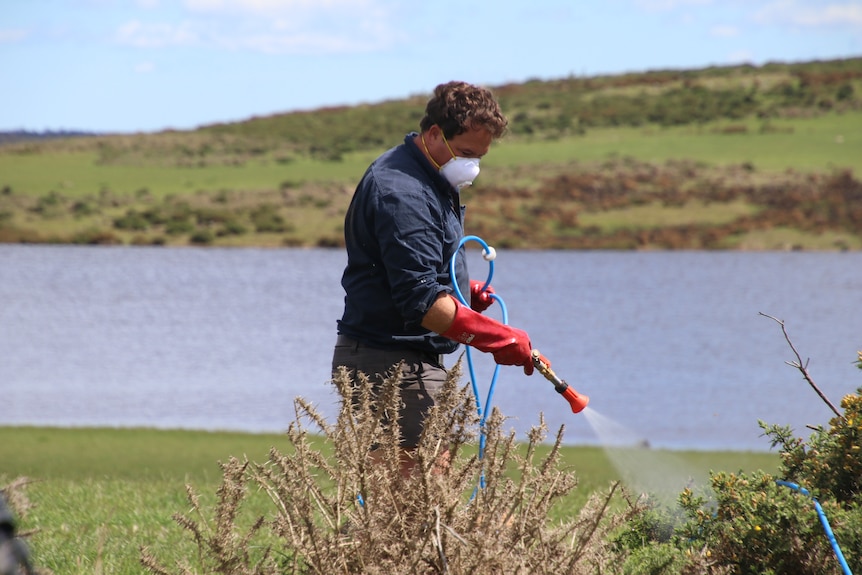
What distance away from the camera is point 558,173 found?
65250 millimetres

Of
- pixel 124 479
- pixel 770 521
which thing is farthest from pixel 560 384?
pixel 124 479

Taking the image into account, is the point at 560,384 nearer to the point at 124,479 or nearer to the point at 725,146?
the point at 124,479

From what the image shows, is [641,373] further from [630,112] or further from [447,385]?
[630,112]

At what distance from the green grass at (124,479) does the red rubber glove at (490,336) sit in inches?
19.4

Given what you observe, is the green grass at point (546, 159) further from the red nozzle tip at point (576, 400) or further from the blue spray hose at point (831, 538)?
the blue spray hose at point (831, 538)

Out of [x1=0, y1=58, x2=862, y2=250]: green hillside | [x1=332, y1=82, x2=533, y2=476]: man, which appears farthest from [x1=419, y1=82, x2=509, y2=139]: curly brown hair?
[x1=0, y1=58, x2=862, y2=250]: green hillside

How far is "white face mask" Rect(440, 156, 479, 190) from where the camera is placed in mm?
3904

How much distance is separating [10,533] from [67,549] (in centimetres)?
416

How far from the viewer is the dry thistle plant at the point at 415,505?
10.1ft

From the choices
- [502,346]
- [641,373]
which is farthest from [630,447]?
[641,373]

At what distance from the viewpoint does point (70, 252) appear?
45875 mm

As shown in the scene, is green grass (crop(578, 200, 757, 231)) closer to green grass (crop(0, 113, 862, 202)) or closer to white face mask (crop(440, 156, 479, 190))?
green grass (crop(0, 113, 862, 202))

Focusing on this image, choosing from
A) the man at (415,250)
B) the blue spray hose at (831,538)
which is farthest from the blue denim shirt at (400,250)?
the blue spray hose at (831,538)

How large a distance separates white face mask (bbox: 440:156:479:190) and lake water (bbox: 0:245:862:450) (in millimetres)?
932
